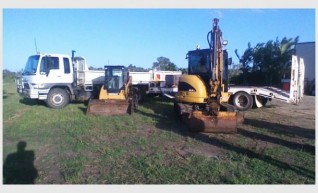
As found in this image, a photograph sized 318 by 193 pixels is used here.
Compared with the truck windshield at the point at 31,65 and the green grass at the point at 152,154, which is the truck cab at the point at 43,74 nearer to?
the truck windshield at the point at 31,65

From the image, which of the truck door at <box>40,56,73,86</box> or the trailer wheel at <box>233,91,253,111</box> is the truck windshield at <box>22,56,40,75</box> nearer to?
the truck door at <box>40,56,73,86</box>

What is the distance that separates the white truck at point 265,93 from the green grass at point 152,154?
422cm

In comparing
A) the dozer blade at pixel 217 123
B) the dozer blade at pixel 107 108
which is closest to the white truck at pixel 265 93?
the dozer blade at pixel 107 108

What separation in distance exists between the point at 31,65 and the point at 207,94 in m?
7.86

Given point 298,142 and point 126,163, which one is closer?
point 126,163

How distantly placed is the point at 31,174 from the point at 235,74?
14.6m

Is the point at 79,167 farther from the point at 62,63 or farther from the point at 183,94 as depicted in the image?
the point at 62,63

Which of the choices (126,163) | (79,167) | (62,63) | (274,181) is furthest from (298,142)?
(62,63)

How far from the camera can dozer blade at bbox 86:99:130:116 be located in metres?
12.0

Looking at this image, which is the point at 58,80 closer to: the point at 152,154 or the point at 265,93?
the point at 265,93

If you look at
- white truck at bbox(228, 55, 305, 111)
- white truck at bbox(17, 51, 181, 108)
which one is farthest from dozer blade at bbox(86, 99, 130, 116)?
white truck at bbox(228, 55, 305, 111)

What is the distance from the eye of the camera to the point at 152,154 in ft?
21.9

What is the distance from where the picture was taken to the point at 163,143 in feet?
25.1

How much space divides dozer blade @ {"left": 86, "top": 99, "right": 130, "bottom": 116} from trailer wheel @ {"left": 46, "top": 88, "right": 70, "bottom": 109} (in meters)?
2.77
